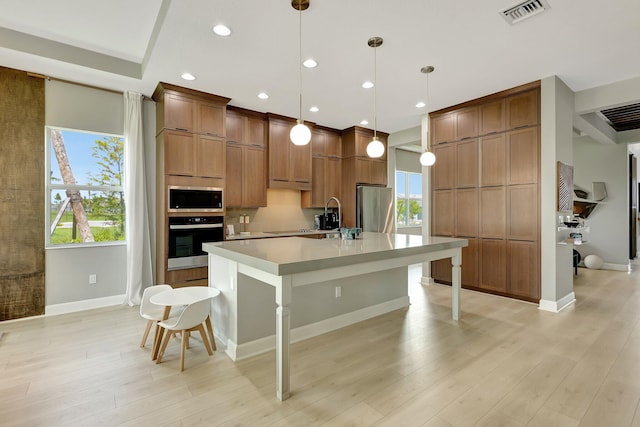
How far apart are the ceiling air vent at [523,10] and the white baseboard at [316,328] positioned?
3083 mm

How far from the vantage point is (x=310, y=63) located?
3391 millimetres

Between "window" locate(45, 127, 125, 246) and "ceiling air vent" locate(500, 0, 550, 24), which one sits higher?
"ceiling air vent" locate(500, 0, 550, 24)

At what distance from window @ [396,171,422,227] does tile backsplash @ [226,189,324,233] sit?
2.72m

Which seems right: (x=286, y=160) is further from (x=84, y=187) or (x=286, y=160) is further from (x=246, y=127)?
(x=84, y=187)

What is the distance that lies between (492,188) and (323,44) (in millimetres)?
3154

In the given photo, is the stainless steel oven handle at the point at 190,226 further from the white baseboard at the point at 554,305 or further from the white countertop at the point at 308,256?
the white baseboard at the point at 554,305

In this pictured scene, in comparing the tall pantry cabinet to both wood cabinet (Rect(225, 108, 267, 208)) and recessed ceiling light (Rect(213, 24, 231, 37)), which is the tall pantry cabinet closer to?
wood cabinet (Rect(225, 108, 267, 208))

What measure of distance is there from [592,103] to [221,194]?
5279 millimetres

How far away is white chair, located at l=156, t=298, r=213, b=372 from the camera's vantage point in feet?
7.66

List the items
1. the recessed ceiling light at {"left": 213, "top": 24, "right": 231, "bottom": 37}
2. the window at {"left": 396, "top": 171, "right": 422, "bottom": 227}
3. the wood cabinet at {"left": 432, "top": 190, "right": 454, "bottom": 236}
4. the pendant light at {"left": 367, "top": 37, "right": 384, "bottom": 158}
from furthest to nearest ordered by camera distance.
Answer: the window at {"left": 396, "top": 171, "right": 422, "bottom": 227}, the wood cabinet at {"left": 432, "top": 190, "right": 454, "bottom": 236}, the pendant light at {"left": 367, "top": 37, "right": 384, "bottom": 158}, the recessed ceiling light at {"left": 213, "top": 24, "right": 231, "bottom": 37}

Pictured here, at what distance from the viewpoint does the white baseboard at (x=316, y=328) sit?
256 centimetres

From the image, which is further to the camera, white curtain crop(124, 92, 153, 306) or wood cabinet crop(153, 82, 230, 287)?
white curtain crop(124, 92, 153, 306)

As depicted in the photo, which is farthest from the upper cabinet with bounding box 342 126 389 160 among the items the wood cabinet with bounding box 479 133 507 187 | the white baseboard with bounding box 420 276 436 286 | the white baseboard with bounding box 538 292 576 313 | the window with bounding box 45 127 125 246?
the window with bounding box 45 127 125 246

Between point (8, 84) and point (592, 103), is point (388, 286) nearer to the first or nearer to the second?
point (592, 103)
